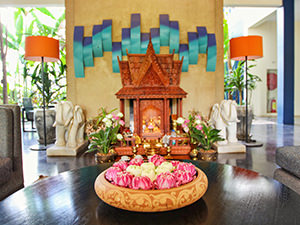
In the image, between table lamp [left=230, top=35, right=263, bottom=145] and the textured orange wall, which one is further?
the textured orange wall

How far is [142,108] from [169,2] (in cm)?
213

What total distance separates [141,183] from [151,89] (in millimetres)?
2557

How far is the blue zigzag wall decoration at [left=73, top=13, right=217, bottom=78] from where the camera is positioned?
388 cm

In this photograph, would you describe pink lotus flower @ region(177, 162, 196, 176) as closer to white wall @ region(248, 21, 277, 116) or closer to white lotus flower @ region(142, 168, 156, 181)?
white lotus flower @ region(142, 168, 156, 181)

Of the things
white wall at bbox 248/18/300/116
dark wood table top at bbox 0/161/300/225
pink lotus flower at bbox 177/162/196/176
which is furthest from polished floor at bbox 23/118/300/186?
white wall at bbox 248/18/300/116

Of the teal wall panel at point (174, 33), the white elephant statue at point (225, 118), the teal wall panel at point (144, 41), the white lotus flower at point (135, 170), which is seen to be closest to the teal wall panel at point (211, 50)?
the teal wall panel at point (174, 33)

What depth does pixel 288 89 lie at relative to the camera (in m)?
6.57

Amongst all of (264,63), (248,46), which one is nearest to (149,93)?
(248,46)

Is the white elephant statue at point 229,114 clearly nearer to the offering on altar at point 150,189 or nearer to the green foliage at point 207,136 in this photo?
the green foliage at point 207,136

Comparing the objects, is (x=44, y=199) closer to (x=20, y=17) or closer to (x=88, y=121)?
(x=88, y=121)

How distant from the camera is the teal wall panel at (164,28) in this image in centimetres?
389

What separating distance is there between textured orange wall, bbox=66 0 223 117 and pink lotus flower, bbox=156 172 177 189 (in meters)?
3.33

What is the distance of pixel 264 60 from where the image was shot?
9.37 m

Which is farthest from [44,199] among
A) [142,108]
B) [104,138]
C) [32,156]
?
[32,156]
